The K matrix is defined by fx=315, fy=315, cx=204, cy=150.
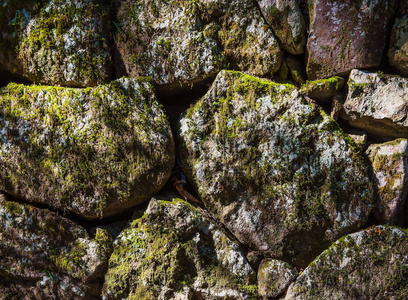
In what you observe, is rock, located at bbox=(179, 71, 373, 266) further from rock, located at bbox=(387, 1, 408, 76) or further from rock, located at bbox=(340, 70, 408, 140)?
rock, located at bbox=(387, 1, 408, 76)

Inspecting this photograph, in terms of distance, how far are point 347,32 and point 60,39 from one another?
6.84 ft

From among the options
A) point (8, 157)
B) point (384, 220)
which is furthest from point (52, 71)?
point (384, 220)

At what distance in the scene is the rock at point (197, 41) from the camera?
232 centimetres

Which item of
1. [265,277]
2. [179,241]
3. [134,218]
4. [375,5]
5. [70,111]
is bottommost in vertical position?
[265,277]

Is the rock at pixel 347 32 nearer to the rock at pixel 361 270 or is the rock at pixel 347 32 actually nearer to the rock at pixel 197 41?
the rock at pixel 197 41

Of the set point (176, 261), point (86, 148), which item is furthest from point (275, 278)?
point (86, 148)

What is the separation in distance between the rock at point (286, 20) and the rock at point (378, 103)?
47 centimetres

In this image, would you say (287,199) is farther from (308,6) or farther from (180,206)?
(308,6)

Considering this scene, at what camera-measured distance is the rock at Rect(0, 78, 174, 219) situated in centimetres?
225

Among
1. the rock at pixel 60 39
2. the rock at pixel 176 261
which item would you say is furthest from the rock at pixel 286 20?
the rock at pixel 176 261

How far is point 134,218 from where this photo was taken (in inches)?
92.0

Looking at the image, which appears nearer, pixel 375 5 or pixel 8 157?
pixel 375 5

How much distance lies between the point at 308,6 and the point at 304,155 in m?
1.08

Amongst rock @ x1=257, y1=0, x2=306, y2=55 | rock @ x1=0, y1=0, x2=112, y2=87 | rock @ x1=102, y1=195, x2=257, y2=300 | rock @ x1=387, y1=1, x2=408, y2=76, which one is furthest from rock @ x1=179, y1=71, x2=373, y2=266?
rock @ x1=0, y1=0, x2=112, y2=87
